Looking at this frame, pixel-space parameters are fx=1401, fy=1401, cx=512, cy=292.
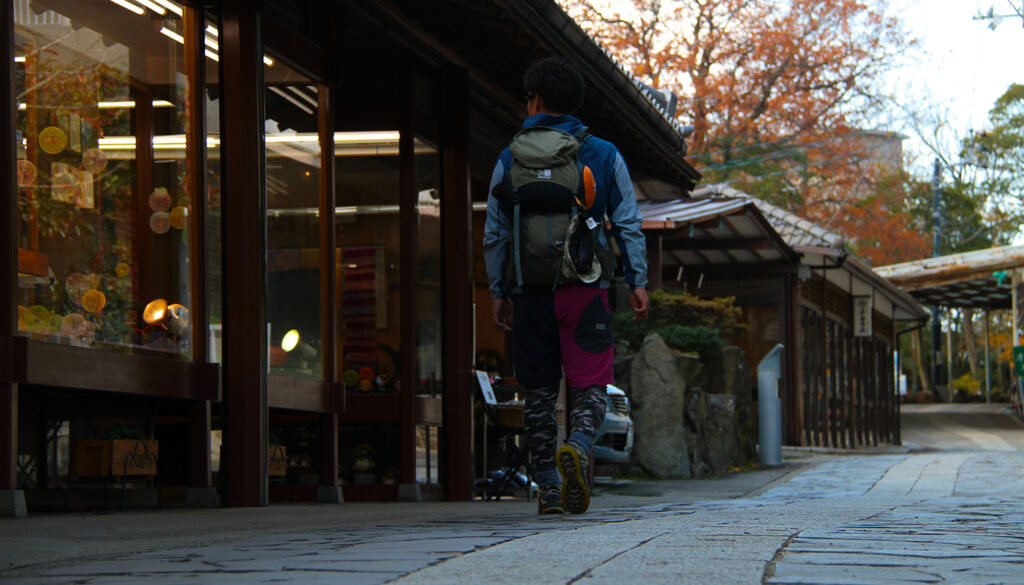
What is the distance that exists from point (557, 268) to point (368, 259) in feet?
10.6

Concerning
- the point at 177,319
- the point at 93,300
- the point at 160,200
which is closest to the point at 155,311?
the point at 177,319

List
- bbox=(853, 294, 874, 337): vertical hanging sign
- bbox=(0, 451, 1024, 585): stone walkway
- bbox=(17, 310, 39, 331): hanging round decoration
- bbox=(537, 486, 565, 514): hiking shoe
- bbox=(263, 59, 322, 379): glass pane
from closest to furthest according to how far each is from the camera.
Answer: bbox=(0, 451, 1024, 585): stone walkway
bbox=(17, 310, 39, 331): hanging round decoration
bbox=(537, 486, 565, 514): hiking shoe
bbox=(263, 59, 322, 379): glass pane
bbox=(853, 294, 874, 337): vertical hanging sign

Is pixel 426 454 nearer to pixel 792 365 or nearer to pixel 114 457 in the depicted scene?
pixel 114 457

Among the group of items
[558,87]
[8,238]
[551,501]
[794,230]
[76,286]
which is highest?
[794,230]

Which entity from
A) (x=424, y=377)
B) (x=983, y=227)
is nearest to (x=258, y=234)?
(x=424, y=377)

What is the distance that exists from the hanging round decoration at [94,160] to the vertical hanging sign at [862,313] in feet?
77.4

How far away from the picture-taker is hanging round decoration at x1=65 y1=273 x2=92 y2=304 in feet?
19.4

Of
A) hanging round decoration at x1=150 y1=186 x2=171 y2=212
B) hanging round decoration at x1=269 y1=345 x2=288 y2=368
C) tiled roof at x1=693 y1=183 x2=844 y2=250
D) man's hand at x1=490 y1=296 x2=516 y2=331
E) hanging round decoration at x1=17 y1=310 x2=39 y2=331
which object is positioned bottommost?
hanging round decoration at x1=269 y1=345 x2=288 y2=368

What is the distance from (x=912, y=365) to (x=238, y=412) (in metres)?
58.9

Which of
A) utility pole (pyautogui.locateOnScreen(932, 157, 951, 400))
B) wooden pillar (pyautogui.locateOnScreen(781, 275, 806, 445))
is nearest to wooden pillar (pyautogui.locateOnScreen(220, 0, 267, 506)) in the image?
wooden pillar (pyautogui.locateOnScreen(781, 275, 806, 445))

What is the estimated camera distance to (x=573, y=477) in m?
5.49

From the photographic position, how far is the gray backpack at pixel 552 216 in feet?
→ 18.9

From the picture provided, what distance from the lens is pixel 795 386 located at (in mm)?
23141

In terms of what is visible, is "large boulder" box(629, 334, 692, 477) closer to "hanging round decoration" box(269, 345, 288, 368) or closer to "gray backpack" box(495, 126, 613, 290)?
"hanging round decoration" box(269, 345, 288, 368)
